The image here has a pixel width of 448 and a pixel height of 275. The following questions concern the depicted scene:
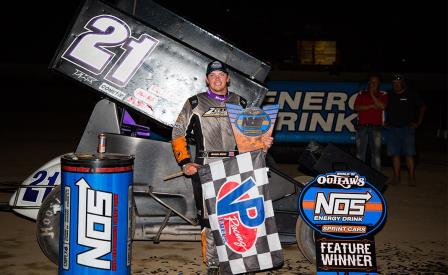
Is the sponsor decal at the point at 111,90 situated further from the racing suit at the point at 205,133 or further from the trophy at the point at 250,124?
the trophy at the point at 250,124

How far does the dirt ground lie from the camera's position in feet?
19.0

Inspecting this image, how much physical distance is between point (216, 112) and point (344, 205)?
1.20m

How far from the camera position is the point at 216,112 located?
A: 523 centimetres

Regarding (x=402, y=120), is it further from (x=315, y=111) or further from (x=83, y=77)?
(x=83, y=77)

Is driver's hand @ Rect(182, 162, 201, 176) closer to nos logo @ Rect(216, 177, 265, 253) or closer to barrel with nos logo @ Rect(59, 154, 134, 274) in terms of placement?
nos logo @ Rect(216, 177, 265, 253)

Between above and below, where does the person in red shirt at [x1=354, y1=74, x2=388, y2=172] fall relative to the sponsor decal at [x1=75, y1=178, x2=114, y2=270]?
above

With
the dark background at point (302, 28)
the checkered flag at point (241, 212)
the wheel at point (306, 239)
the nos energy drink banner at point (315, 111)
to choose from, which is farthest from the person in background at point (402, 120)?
the dark background at point (302, 28)

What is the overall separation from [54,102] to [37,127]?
769cm

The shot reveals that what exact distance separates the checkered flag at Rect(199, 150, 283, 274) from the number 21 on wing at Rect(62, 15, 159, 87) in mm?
1012

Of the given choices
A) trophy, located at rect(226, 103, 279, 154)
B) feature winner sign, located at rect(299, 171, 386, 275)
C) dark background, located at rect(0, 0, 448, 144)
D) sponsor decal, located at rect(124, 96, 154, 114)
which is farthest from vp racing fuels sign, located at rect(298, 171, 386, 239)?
dark background, located at rect(0, 0, 448, 144)

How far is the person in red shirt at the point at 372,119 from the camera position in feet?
32.6

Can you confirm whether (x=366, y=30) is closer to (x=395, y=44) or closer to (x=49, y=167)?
(x=395, y=44)

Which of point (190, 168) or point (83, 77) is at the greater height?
point (83, 77)

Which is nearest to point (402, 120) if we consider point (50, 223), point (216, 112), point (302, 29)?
point (216, 112)
